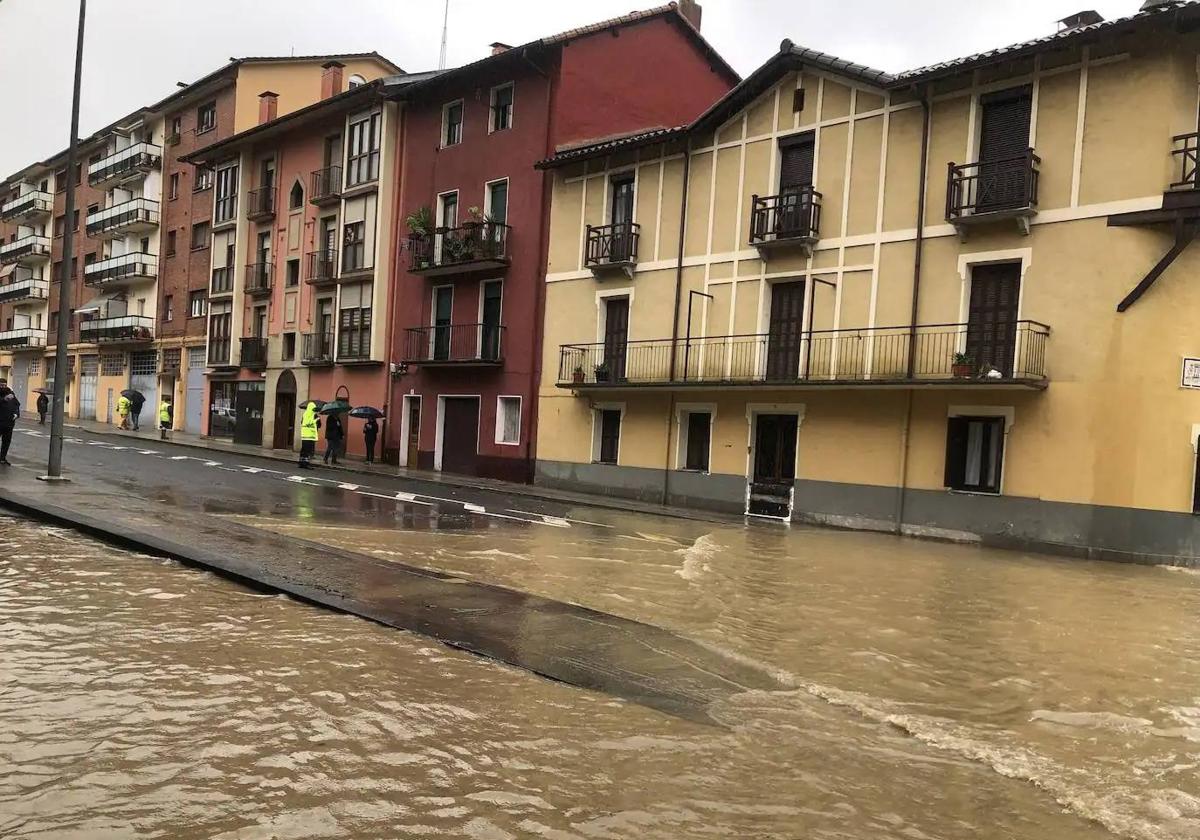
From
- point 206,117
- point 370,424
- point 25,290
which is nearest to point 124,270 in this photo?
point 206,117

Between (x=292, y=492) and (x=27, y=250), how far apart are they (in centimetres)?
5226

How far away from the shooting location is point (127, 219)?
44.6 metres

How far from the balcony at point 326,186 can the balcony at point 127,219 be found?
15287mm

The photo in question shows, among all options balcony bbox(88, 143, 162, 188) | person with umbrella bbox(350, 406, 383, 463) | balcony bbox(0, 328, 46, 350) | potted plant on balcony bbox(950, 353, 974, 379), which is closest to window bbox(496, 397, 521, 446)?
person with umbrella bbox(350, 406, 383, 463)

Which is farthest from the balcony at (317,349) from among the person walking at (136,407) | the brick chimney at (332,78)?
the brick chimney at (332,78)

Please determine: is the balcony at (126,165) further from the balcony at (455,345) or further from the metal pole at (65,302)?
the metal pole at (65,302)

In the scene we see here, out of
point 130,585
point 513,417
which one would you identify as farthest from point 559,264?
point 130,585

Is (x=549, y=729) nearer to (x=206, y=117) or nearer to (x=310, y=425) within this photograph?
(x=310, y=425)

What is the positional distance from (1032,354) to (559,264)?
1290cm

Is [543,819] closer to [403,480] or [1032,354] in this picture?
[1032,354]

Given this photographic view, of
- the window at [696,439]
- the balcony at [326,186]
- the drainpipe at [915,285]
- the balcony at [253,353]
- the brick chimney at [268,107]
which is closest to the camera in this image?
the drainpipe at [915,285]

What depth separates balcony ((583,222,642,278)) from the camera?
2273 centimetres

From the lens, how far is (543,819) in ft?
12.2

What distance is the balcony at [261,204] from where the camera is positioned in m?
35.7
